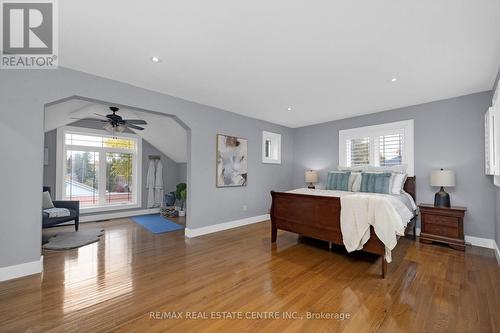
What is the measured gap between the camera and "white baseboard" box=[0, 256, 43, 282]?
2.48 metres

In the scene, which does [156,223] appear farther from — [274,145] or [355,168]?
[355,168]

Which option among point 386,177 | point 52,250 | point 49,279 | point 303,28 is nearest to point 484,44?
point 303,28

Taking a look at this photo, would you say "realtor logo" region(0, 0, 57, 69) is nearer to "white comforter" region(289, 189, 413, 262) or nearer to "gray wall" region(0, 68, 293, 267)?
"gray wall" region(0, 68, 293, 267)

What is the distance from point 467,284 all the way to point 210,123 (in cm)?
446

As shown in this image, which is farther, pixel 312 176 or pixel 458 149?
pixel 312 176

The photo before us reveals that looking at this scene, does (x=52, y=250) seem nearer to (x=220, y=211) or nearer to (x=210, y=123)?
(x=220, y=211)

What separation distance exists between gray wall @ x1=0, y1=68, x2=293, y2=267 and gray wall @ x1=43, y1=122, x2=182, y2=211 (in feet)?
10.2

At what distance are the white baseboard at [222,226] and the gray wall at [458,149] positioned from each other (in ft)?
11.2

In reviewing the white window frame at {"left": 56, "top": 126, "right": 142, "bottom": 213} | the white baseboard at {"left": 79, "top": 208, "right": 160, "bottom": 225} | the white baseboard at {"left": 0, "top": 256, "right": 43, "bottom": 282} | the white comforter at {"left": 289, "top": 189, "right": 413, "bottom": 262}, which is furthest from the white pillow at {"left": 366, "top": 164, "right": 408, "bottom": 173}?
the white window frame at {"left": 56, "top": 126, "right": 142, "bottom": 213}

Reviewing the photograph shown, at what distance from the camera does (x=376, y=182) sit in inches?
161

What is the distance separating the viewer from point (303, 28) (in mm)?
2088

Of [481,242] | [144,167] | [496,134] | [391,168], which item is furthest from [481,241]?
[144,167]

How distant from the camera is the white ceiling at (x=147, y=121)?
167 inches

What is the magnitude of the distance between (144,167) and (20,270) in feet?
14.1
